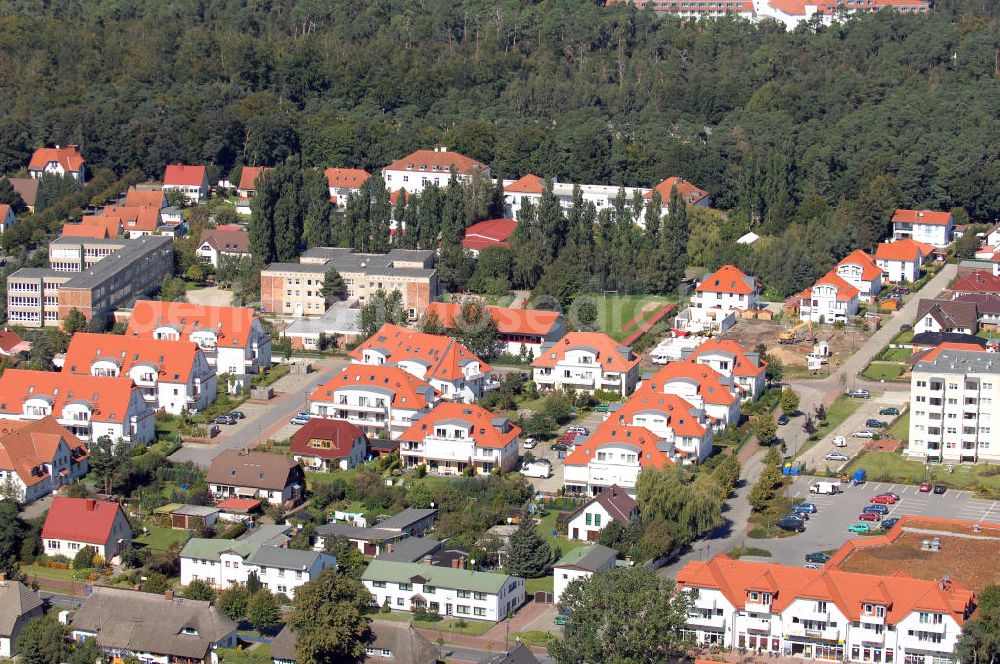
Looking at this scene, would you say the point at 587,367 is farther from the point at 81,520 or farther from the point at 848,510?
the point at 81,520

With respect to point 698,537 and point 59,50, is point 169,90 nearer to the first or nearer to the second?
point 59,50

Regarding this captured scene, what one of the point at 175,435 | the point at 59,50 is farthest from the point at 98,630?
the point at 59,50

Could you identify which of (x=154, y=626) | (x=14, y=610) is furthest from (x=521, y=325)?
(x=14, y=610)

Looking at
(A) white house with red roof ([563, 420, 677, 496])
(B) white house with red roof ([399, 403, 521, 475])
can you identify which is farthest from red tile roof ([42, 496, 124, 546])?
(A) white house with red roof ([563, 420, 677, 496])

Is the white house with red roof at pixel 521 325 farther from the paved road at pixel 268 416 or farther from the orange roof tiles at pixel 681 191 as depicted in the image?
the orange roof tiles at pixel 681 191

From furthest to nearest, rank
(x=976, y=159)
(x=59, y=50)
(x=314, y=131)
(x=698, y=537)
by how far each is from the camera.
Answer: (x=59, y=50) < (x=314, y=131) < (x=976, y=159) < (x=698, y=537)

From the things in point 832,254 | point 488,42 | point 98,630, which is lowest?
point 98,630

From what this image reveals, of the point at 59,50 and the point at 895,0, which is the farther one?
the point at 895,0
